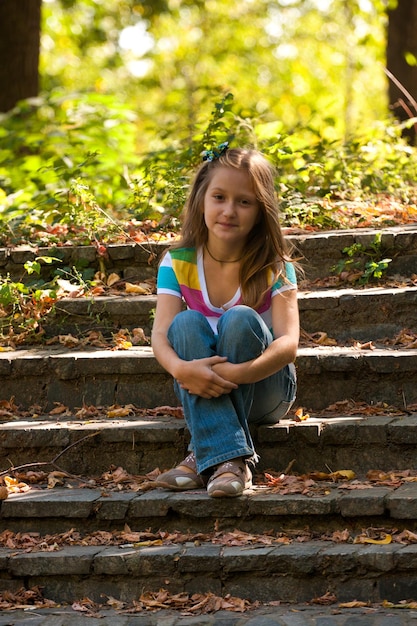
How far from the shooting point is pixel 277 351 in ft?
11.6

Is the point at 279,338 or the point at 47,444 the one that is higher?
the point at 279,338

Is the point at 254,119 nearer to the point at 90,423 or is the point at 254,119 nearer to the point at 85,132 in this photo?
the point at 85,132

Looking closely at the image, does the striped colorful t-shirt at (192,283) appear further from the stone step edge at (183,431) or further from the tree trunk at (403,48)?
the tree trunk at (403,48)

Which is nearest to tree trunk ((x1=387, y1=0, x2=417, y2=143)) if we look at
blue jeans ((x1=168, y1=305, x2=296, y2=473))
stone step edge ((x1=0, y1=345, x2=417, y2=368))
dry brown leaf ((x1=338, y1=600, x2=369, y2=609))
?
stone step edge ((x1=0, y1=345, x2=417, y2=368))

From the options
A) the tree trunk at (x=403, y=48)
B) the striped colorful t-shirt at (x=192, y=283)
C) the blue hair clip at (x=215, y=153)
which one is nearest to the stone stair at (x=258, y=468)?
the striped colorful t-shirt at (x=192, y=283)

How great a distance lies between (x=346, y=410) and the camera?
410cm

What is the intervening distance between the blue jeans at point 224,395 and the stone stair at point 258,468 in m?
0.19

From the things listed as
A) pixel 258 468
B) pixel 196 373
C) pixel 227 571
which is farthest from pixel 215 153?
pixel 227 571

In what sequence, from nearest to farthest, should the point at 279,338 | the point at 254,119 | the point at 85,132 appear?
the point at 279,338, the point at 254,119, the point at 85,132

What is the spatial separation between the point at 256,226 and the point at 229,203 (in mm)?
221

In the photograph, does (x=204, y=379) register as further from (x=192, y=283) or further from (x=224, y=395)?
(x=192, y=283)

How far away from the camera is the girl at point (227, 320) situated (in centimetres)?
345

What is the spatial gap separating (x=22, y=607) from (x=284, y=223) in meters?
3.10

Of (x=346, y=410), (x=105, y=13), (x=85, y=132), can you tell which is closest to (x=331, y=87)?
(x=105, y=13)
